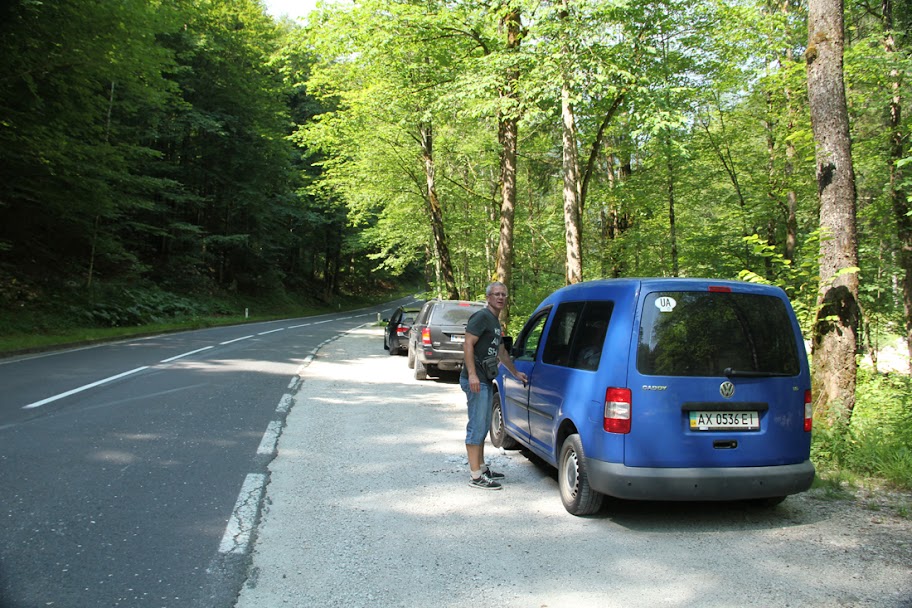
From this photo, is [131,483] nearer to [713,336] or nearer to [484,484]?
[484,484]

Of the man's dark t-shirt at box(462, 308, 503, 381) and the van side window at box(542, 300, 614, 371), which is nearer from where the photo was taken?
the van side window at box(542, 300, 614, 371)

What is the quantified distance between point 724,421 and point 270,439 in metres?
4.87

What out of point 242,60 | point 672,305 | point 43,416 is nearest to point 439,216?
point 43,416

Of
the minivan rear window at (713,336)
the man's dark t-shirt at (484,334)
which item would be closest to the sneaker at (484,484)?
the man's dark t-shirt at (484,334)

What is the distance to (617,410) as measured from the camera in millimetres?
4570

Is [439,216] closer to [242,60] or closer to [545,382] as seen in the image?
[545,382]

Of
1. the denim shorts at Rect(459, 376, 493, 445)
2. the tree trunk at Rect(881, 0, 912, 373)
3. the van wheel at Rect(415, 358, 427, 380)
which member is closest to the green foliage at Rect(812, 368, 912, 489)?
the denim shorts at Rect(459, 376, 493, 445)

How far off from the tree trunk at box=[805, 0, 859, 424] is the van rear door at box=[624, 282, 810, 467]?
264 cm

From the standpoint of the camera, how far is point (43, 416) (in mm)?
7840

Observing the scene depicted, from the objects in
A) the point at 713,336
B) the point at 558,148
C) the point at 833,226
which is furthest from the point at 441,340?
the point at 558,148

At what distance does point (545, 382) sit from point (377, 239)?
80.1ft

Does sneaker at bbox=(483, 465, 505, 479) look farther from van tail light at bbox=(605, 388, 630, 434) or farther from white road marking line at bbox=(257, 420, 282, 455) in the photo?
white road marking line at bbox=(257, 420, 282, 455)

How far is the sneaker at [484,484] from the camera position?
18.2ft

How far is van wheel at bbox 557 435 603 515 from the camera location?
480cm
